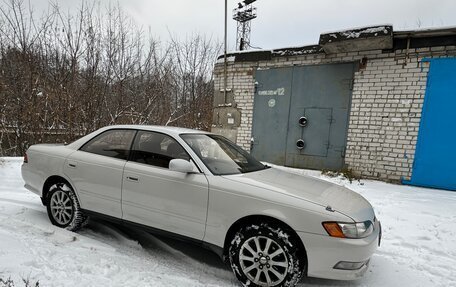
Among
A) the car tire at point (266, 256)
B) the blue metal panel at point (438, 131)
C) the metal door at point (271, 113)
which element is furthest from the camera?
the metal door at point (271, 113)

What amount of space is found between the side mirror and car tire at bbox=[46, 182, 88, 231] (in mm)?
1538

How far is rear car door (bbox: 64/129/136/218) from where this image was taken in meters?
3.11

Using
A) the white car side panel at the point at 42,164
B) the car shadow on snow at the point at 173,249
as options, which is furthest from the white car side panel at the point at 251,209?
the white car side panel at the point at 42,164

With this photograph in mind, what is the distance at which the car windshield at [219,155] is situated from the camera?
290 centimetres

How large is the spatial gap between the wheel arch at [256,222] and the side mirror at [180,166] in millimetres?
672

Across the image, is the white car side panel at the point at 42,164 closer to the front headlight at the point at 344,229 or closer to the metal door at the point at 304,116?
the front headlight at the point at 344,229

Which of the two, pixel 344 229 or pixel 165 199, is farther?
pixel 165 199

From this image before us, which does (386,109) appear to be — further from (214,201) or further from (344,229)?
(214,201)

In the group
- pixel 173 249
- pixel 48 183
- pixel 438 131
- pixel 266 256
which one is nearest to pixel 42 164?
pixel 48 183

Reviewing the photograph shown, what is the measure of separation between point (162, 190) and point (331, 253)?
1653 millimetres

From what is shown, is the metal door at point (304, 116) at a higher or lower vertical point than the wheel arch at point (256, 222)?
higher

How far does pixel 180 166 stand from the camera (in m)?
2.66

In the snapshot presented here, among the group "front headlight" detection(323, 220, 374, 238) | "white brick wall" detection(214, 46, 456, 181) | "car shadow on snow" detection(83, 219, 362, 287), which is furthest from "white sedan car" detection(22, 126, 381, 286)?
"white brick wall" detection(214, 46, 456, 181)

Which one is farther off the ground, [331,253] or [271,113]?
[271,113]
